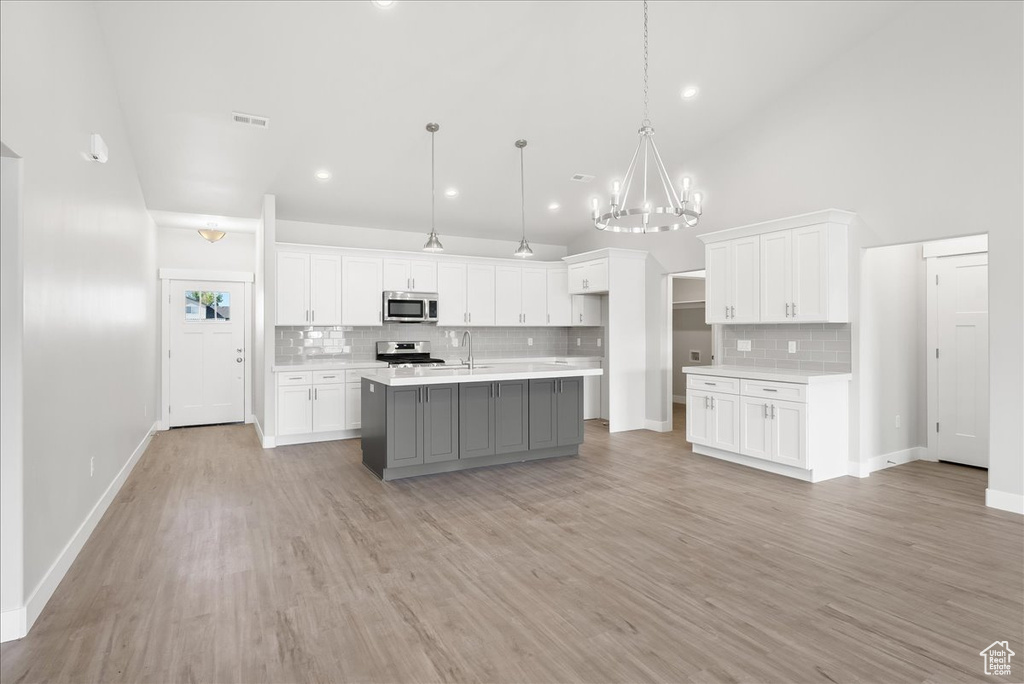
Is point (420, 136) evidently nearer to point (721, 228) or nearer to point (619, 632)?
point (721, 228)

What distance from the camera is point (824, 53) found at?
16.3 feet

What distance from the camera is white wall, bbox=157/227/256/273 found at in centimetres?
749

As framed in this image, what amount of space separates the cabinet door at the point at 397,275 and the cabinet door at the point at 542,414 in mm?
2630

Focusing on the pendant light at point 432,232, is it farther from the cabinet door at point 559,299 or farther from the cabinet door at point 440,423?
the cabinet door at point 559,299

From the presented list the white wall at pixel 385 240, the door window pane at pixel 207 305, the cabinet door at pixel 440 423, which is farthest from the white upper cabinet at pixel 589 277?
the door window pane at pixel 207 305

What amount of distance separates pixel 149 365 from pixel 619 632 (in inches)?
262

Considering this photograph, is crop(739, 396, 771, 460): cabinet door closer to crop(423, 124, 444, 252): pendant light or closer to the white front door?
crop(423, 124, 444, 252): pendant light

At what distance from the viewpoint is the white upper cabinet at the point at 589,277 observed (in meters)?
7.12

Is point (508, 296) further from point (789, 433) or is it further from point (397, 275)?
point (789, 433)

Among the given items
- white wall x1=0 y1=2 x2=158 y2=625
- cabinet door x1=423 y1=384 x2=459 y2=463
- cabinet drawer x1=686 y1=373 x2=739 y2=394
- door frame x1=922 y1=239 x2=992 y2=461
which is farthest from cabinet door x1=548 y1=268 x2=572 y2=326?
white wall x1=0 y1=2 x2=158 y2=625

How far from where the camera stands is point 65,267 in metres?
2.99

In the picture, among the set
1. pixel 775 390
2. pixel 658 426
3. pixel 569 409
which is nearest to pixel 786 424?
pixel 775 390

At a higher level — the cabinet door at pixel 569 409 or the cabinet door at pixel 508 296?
the cabinet door at pixel 508 296

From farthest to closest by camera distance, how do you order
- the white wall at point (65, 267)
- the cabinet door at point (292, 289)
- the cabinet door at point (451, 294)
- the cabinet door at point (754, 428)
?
the cabinet door at point (451, 294), the cabinet door at point (292, 289), the cabinet door at point (754, 428), the white wall at point (65, 267)
